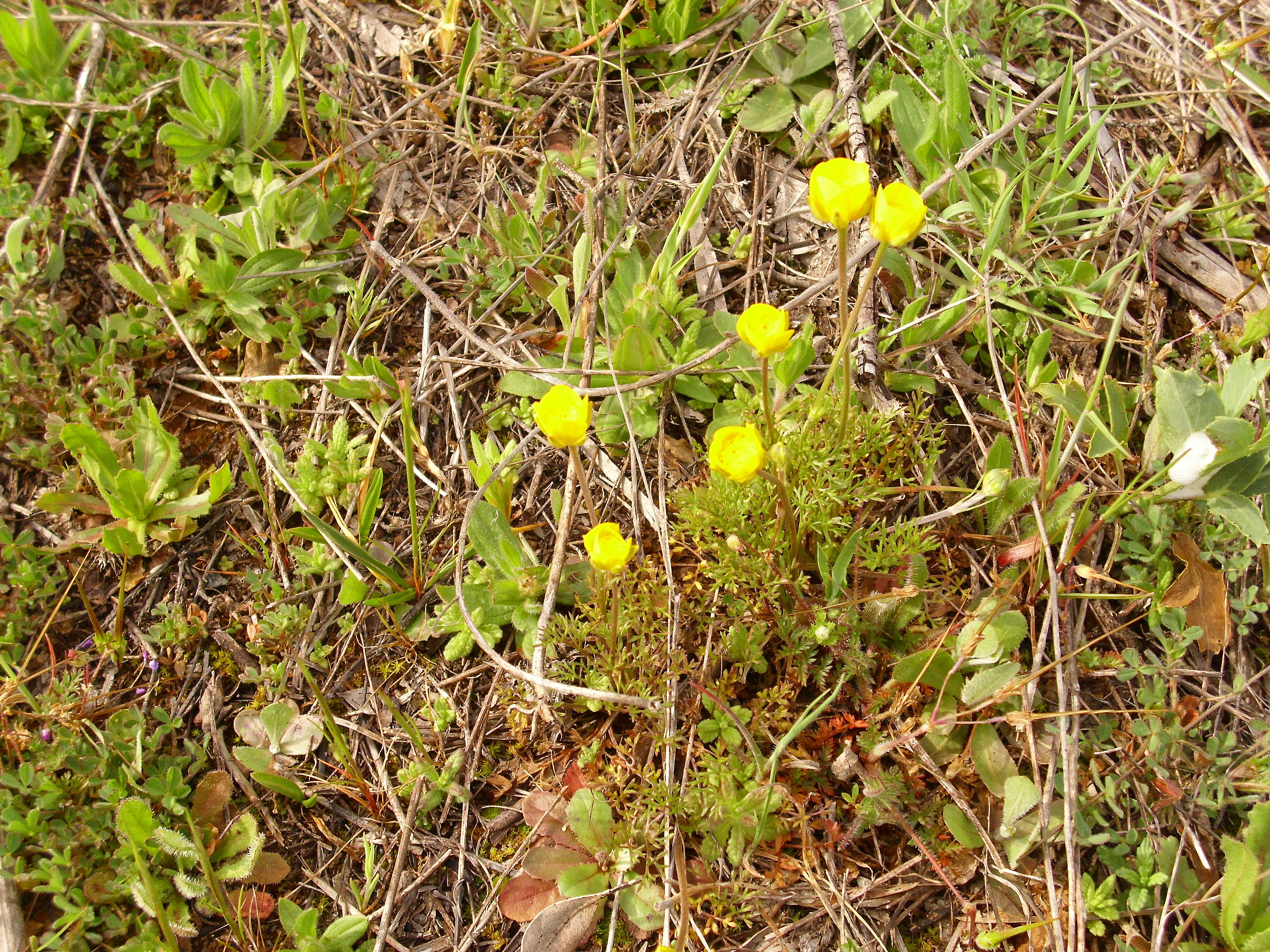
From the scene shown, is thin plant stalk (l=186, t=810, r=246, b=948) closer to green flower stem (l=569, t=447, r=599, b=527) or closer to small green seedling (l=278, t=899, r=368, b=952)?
small green seedling (l=278, t=899, r=368, b=952)

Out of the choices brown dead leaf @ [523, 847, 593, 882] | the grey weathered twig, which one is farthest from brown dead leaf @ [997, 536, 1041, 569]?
the grey weathered twig

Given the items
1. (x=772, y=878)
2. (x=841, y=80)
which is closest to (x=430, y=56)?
(x=841, y=80)

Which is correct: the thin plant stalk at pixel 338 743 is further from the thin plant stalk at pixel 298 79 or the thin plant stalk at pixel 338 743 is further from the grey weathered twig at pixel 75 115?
the grey weathered twig at pixel 75 115

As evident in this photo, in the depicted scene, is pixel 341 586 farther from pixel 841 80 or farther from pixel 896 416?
pixel 841 80

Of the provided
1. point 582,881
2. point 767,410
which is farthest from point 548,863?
point 767,410

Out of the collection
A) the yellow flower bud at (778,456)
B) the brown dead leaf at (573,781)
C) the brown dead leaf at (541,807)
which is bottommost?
the brown dead leaf at (541,807)

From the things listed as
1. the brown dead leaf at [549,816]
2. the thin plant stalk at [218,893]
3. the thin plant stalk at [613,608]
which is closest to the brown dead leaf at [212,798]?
the thin plant stalk at [218,893]
